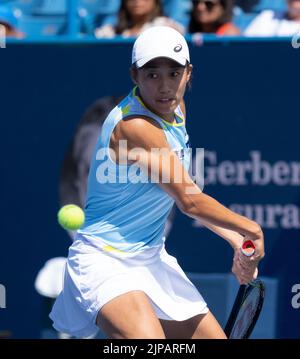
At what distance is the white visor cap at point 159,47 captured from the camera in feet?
12.4

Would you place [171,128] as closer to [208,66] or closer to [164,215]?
[164,215]

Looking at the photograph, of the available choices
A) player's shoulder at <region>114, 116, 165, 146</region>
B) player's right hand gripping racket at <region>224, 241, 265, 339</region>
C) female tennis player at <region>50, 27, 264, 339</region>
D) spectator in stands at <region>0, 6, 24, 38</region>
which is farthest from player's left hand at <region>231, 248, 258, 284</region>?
spectator in stands at <region>0, 6, 24, 38</region>

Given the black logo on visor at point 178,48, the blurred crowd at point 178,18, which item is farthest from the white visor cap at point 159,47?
the blurred crowd at point 178,18

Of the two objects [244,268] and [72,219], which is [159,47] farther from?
[72,219]

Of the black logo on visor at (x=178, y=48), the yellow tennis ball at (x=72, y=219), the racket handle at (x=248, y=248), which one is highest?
the black logo on visor at (x=178, y=48)

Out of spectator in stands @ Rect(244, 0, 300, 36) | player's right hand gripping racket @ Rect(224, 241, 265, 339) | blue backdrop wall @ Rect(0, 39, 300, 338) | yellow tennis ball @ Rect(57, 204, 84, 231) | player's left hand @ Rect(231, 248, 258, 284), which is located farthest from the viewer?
spectator in stands @ Rect(244, 0, 300, 36)

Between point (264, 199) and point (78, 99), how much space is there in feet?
3.80

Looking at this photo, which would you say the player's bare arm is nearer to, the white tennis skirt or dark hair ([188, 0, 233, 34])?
the white tennis skirt

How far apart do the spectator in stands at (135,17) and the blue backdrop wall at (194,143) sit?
0.47m

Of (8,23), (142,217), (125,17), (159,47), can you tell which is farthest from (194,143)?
(159,47)

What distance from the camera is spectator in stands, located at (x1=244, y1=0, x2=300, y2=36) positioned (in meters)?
5.92

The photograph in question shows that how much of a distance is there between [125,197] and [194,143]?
5.97ft

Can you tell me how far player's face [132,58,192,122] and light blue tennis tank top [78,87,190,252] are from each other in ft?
A: 0.14

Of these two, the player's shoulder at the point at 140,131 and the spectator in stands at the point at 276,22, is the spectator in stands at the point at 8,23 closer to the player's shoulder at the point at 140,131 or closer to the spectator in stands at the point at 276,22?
the spectator in stands at the point at 276,22
